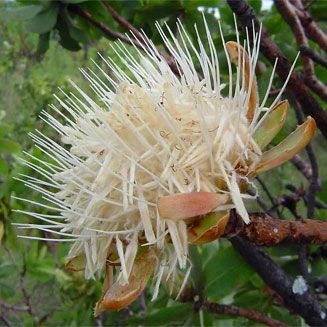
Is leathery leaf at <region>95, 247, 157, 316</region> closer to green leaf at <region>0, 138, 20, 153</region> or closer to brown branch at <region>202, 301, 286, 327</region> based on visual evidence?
brown branch at <region>202, 301, 286, 327</region>

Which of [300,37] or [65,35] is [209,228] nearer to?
[300,37]

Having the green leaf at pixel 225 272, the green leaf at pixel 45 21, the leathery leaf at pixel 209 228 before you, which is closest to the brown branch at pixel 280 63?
the green leaf at pixel 225 272

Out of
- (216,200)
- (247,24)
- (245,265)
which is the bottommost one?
(245,265)

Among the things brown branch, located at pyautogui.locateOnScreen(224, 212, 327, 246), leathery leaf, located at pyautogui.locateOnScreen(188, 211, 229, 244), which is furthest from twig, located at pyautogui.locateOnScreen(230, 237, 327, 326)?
leathery leaf, located at pyautogui.locateOnScreen(188, 211, 229, 244)

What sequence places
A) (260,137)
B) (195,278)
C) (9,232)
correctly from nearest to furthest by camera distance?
(260,137)
(195,278)
(9,232)

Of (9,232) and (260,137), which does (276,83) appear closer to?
(260,137)

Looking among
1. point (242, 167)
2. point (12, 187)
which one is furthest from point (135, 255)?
point (12, 187)
